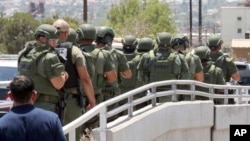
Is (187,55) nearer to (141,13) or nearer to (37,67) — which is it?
(37,67)

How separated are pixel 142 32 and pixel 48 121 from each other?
4631cm

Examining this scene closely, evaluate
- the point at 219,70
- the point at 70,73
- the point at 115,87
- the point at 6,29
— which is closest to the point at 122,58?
the point at 115,87

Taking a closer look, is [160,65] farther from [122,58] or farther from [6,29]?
[6,29]

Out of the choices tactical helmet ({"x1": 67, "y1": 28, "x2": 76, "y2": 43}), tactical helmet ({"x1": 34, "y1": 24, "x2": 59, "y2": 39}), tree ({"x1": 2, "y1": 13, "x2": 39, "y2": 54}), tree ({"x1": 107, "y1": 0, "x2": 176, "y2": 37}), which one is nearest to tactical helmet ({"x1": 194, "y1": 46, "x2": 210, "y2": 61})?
tactical helmet ({"x1": 67, "y1": 28, "x2": 76, "y2": 43})

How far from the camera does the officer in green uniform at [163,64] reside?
12820 mm

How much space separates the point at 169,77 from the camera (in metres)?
13.1

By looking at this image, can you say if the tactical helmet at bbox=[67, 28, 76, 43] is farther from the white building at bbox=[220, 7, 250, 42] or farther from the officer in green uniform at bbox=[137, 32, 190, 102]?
the white building at bbox=[220, 7, 250, 42]

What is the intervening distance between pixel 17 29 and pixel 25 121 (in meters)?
60.5

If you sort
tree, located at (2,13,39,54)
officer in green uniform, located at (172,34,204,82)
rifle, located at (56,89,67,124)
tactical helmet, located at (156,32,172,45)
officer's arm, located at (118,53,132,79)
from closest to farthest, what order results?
rifle, located at (56,89,67,124) → officer's arm, located at (118,53,132,79) → tactical helmet, located at (156,32,172,45) → officer in green uniform, located at (172,34,204,82) → tree, located at (2,13,39,54)

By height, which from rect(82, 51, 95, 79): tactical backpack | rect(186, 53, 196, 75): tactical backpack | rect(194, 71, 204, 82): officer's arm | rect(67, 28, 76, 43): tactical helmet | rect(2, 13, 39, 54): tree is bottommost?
rect(2, 13, 39, 54): tree

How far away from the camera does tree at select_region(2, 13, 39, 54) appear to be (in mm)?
62438

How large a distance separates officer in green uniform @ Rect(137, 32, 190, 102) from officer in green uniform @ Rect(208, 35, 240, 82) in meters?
1.62

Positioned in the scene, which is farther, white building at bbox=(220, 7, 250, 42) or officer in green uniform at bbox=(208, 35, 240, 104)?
white building at bbox=(220, 7, 250, 42)

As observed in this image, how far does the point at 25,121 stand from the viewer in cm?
563
